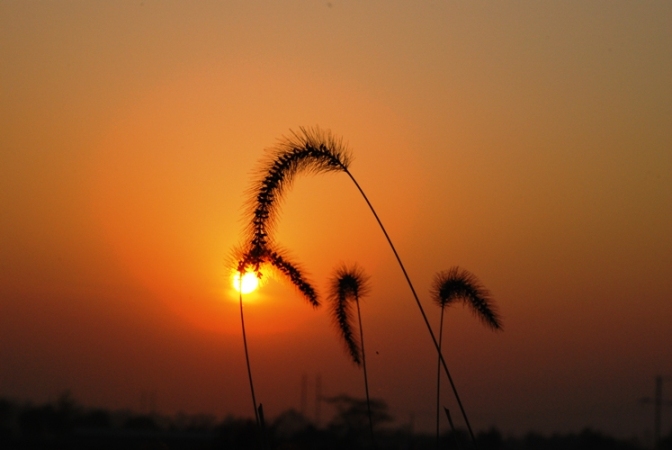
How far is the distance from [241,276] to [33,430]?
1115 centimetres

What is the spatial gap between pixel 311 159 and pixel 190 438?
1337cm

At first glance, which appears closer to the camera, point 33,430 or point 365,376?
point 365,376

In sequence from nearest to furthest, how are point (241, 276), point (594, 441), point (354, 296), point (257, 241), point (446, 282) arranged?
point (257, 241) → point (241, 276) → point (446, 282) → point (594, 441) → point (354, 296)

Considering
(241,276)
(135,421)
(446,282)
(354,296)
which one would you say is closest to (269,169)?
(241,276)

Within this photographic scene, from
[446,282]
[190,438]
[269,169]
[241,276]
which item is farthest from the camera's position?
[190,438]

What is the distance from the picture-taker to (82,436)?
20.9m

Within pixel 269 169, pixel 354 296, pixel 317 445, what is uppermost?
pixel 354 296

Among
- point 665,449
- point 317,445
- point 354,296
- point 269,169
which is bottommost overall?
point 665,449

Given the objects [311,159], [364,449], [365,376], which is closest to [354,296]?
[365,376]

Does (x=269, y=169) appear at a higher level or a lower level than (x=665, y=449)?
higher

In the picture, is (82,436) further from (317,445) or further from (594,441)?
(594,441)

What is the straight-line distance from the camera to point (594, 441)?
16922 millimetres

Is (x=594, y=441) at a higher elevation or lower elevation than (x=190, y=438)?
lower

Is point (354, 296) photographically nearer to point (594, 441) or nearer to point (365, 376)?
point (365, 376)
